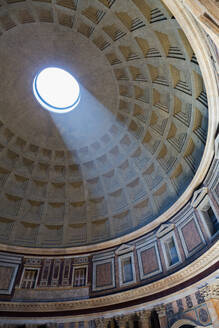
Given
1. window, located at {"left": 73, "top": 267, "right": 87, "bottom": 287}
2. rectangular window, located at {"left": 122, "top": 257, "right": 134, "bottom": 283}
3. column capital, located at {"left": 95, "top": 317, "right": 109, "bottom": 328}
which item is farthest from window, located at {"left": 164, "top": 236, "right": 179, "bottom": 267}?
window, located at {"left": 73, "top": 267, "right": 87, "bottom": 287}

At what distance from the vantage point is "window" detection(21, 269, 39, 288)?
17061 millimetres

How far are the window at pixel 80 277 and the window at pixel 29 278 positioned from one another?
2.66 metres

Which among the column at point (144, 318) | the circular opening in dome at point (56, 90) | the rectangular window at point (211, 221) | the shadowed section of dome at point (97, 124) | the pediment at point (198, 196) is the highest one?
the circular opening in dome at point (56, 90)

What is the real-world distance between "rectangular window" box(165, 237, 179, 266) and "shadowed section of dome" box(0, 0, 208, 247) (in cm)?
229

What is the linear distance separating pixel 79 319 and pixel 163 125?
1294 centimetres

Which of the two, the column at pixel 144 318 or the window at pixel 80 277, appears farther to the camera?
the window at pixel 80 277

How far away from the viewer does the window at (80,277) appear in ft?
56.7

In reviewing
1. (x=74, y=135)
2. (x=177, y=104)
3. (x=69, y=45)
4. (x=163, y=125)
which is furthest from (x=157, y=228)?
(x=69, y=45)

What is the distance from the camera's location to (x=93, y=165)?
20.9m

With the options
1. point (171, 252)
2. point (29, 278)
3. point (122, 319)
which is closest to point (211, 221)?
point (171, 252)

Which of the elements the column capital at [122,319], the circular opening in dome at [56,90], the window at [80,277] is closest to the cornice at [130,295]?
the column capital at [122,319]

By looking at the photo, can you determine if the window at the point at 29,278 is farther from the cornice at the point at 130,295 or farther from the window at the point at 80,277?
the window at the point at 80,277

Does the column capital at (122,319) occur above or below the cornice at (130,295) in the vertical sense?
below

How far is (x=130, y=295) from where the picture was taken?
14844 millimetres
